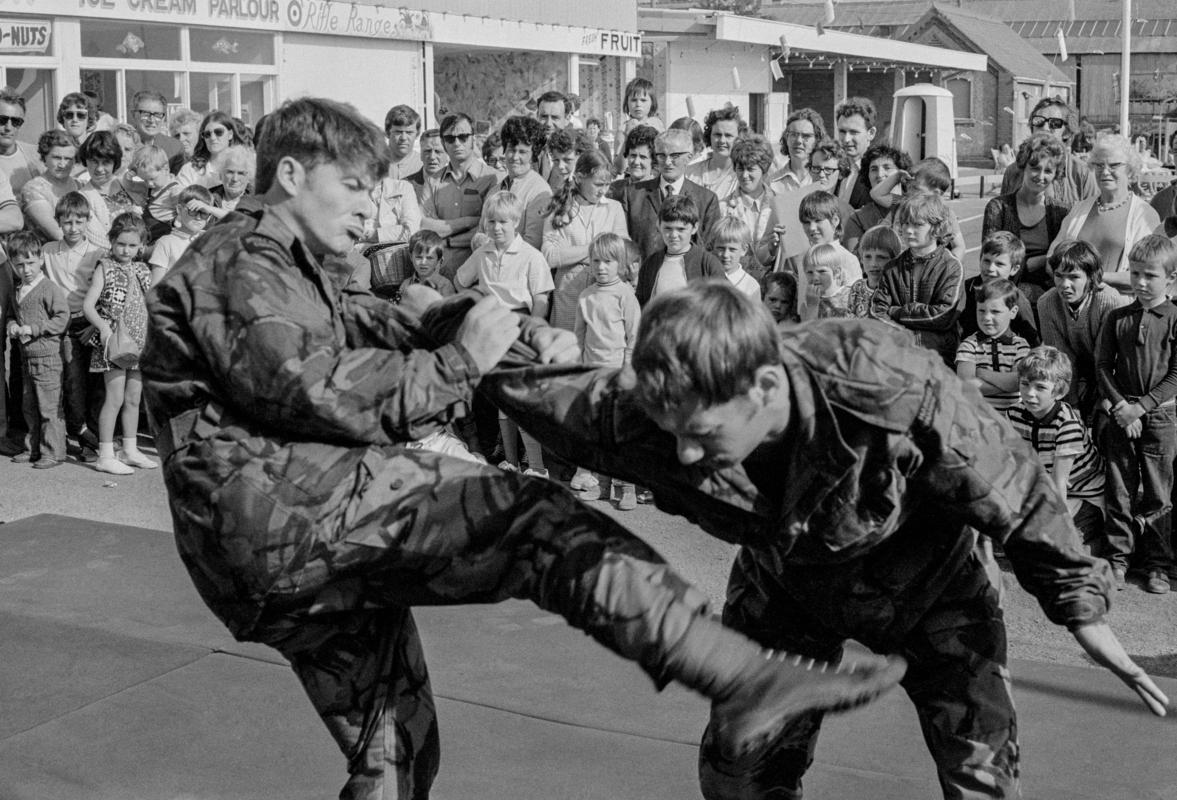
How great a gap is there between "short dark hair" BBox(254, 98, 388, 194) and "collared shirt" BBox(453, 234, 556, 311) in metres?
4.03

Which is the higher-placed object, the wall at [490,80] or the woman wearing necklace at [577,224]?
the wall at [490,80]

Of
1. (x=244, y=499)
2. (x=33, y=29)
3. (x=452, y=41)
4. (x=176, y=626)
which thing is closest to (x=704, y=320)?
(x=244, y=499)

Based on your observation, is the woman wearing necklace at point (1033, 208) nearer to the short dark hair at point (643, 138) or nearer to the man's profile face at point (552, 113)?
the short dark hair at point (643, 138)

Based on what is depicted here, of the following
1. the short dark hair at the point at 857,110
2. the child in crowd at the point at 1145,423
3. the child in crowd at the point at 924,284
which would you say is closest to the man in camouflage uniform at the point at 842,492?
the child in crowd at the point at 1145,423

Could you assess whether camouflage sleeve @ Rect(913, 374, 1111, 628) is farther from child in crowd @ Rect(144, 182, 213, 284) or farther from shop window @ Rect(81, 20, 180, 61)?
shop window @ Rect(81, 20, 180, 61)

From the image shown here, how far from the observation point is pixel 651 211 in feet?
23.5

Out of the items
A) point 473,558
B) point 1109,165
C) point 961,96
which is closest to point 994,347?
point 1109,165

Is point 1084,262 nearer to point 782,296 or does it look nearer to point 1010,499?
point 782,296

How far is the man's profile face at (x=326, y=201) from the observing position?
8.79 feet

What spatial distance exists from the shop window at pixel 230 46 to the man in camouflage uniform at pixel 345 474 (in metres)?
13.3

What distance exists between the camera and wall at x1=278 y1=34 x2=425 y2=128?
54.9ft

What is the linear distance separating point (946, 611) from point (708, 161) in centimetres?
541

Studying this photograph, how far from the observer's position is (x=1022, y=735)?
396cm

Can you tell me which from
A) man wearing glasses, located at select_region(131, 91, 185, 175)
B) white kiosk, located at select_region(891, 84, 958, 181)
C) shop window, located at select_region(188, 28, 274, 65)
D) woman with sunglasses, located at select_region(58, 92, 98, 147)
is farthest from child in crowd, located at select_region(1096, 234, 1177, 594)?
shop window, located at select_region(188, 28, 274, 65)
